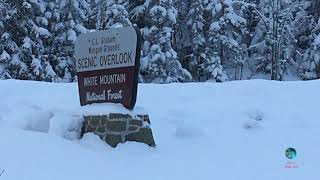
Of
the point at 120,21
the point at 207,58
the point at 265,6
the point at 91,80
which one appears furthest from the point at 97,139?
the point at 265,6

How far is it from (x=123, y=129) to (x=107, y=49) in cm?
134

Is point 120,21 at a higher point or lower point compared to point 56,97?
higher

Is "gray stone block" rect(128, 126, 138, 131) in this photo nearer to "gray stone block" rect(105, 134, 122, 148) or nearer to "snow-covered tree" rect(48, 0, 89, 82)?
"gray stone block" rect(105, 134, 122, 148)

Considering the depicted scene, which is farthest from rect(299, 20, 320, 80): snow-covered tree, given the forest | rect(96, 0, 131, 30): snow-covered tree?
rect(96, 0, 131, 30): snow-covered tree

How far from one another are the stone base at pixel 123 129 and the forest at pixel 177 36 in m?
14.8

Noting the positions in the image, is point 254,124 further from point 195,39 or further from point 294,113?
point 195,39

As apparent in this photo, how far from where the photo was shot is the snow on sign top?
875cm

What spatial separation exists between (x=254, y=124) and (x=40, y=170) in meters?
4.03

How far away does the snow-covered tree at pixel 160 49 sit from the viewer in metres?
24.3

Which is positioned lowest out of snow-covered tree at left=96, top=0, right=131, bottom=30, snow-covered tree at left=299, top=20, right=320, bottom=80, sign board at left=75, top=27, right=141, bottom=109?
snow-covered tree at left=299, top=20, right=320, bottom=80

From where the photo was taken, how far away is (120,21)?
23.9 m

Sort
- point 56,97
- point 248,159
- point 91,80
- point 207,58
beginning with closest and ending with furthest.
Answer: point 248,159 → point 91,80 → point 56,97 → point 207,58

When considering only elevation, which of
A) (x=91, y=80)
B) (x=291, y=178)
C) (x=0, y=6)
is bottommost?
(x=291, y=178)

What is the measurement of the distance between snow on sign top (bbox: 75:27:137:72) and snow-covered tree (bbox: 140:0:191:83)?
14.6m
